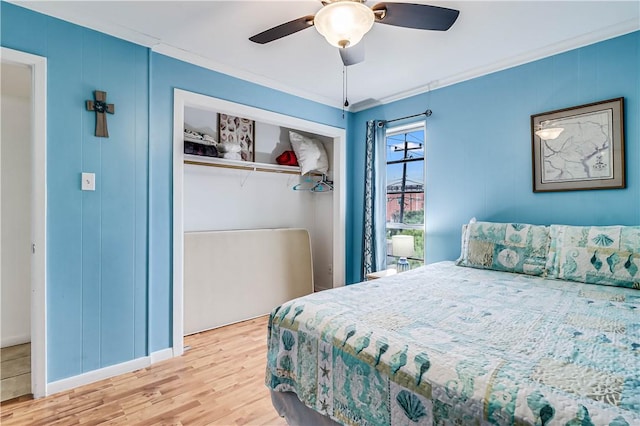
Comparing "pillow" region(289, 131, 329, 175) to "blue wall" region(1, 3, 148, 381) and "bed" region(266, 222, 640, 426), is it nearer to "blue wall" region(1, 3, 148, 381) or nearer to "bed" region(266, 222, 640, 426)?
"blue wall" region(1, 3, 148, 381)

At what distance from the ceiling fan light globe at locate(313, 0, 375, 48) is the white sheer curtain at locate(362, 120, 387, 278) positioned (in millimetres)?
2112

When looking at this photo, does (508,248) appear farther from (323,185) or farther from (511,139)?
(323,185)

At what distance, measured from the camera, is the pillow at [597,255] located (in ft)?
6.23

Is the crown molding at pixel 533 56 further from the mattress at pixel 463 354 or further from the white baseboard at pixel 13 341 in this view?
the white baseboard at pixel 13 341

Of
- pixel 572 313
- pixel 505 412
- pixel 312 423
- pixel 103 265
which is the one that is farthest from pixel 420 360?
pixel 103 265

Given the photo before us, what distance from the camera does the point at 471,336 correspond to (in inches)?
47.3

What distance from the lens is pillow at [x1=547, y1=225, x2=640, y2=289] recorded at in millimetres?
1899

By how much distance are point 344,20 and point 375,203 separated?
93.8 inches

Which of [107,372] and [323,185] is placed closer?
[107,372]

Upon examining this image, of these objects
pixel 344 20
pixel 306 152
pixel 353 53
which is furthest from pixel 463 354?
pixel 306 152

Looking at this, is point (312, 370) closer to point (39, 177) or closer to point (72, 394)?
point (72, 394)

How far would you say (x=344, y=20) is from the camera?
5.14 ft

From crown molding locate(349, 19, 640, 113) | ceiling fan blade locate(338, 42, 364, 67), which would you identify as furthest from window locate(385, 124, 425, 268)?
ceiling fan blade locate(338, 42, 364, 67)

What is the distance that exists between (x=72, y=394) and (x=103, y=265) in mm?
846
